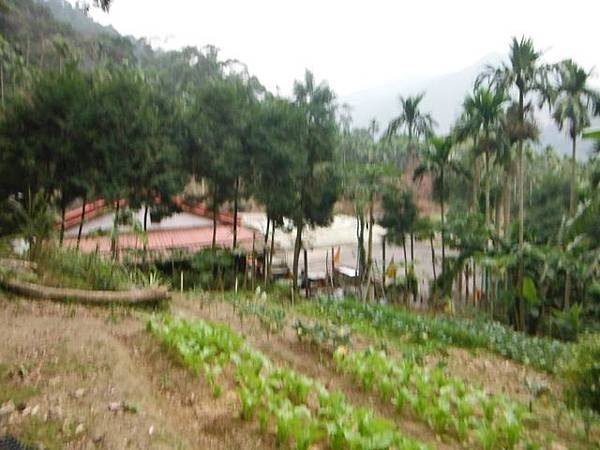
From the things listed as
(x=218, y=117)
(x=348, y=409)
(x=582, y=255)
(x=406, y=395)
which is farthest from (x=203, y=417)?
(x=582, y=255)

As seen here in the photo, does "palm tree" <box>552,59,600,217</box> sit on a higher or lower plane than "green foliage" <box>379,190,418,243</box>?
higher

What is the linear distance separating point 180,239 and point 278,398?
1562 centimetres

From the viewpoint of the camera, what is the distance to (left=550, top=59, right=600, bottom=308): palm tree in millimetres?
17000

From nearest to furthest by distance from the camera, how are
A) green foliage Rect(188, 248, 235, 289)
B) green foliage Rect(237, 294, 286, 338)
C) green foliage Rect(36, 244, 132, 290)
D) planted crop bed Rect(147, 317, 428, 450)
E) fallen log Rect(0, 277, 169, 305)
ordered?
planted crop bed Rect(147, 317, 428, 450), fallen log Rect(0, 277, 169, 305), green foliage Rect(36, 244, 132, 290), green foliage Rect(237, 294, 286, 338), green foliage Rect(188, 248, 235, 289)

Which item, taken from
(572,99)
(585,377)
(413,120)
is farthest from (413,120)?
(585,377)

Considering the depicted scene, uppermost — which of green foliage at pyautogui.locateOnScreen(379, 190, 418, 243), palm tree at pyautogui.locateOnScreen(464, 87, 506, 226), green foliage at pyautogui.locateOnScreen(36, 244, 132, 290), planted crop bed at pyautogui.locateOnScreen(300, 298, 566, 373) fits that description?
palm tree at pyautogui.locateOnScreen(464, 87, 506, 226)

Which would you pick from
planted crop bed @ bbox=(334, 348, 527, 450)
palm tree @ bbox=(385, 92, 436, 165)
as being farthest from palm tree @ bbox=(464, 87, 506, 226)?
planted crop bed @ bbox=(334, 348, 527, 450)

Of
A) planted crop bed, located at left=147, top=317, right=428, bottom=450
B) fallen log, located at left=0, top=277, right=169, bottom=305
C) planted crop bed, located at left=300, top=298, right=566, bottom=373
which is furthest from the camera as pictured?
planted crop bed, located at left=300, top=298, right=566, bottom=373

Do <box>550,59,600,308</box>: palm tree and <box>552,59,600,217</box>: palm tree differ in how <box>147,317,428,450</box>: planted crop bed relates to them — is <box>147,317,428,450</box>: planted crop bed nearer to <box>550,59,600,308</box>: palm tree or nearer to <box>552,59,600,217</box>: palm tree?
<box>550,59,600,308</box>: palm tree

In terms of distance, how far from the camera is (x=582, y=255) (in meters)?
16.3

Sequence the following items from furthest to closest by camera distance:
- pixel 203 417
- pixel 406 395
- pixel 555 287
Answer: pixel 555 287 < pixel 406 395 < pixel 203 417

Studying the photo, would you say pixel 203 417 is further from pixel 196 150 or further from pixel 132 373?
pixel 196 150

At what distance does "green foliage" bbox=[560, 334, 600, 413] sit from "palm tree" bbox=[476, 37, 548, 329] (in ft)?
28.7

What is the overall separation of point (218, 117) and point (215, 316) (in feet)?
30.2
